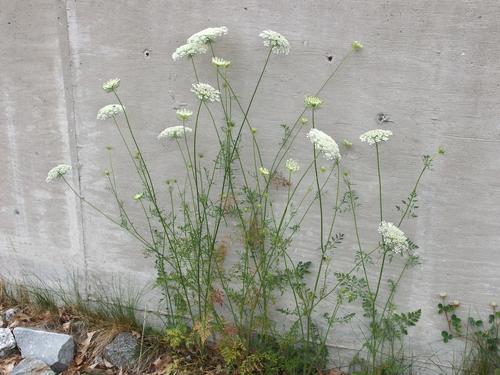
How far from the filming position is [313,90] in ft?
9.64

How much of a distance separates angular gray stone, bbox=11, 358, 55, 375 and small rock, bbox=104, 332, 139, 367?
0.37 m

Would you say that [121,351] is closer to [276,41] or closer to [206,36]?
[206,36]

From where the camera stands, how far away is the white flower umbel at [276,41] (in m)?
2.60

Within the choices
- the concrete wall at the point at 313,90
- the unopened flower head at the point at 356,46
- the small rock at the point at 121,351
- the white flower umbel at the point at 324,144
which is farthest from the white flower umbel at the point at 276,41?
the small rock at the point at 121,351

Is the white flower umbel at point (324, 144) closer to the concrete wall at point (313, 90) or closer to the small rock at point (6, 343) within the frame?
the concrete wall at point (313, 90)

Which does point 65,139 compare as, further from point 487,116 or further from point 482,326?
point 482,326

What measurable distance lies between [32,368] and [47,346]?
0.18 m

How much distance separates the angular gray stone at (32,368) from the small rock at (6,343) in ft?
0.78

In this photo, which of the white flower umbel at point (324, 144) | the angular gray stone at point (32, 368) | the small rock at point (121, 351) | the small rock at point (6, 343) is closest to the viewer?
the white flower umbel at point (324, 144)

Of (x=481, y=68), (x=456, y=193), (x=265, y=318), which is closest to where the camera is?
(x=481, y=68)

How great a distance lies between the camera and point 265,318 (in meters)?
3.14

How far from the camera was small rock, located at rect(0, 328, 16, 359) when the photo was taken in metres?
3.58

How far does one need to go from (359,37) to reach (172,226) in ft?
5.34

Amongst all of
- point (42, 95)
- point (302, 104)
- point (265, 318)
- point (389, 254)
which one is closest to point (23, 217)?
point (42, 95)
